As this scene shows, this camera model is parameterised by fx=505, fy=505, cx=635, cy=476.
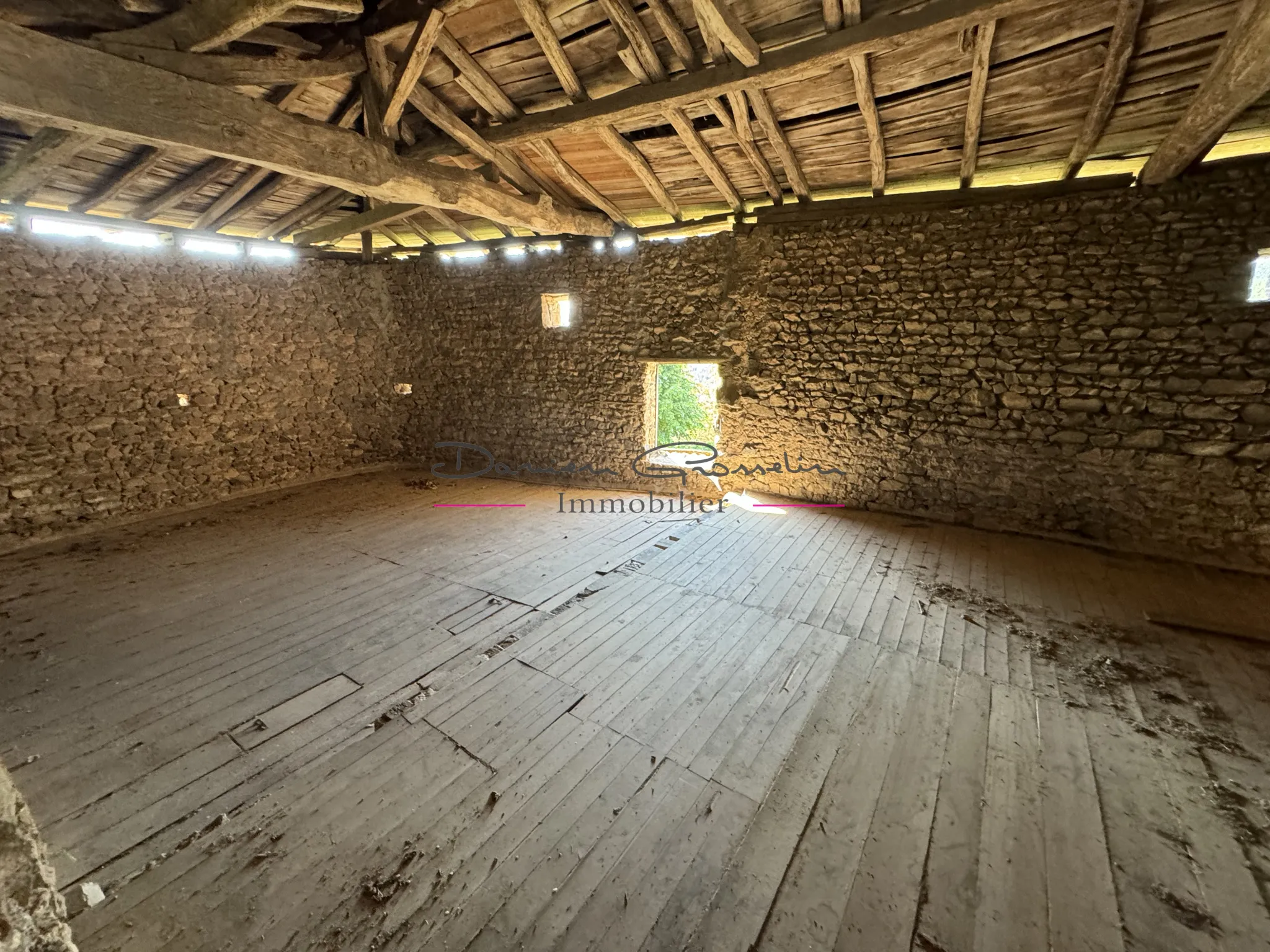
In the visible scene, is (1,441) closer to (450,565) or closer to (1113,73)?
(450,565)

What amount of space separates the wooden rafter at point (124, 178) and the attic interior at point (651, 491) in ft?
0.19

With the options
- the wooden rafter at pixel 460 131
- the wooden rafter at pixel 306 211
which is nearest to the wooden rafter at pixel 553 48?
the wooden rafter at pixel 460 131

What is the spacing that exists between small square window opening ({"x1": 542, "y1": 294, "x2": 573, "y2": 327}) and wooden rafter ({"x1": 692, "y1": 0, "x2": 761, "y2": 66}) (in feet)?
13.4

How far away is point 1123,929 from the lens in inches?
60.4

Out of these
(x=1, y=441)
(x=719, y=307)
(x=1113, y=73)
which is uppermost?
(x=1113, y=73)

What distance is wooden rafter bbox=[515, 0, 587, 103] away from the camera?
286 cm

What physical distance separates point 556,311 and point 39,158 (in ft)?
15.0

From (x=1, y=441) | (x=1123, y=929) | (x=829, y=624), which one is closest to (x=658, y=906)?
(x=1123, y=929)

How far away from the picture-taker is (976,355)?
465cm

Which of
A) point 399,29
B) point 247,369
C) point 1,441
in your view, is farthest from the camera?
point 247,369

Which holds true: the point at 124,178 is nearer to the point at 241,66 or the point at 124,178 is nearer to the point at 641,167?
the point at 241,66

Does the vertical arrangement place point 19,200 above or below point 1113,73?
below

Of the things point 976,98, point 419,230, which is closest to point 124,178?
point 419,230

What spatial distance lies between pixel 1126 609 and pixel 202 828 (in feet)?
16.9
